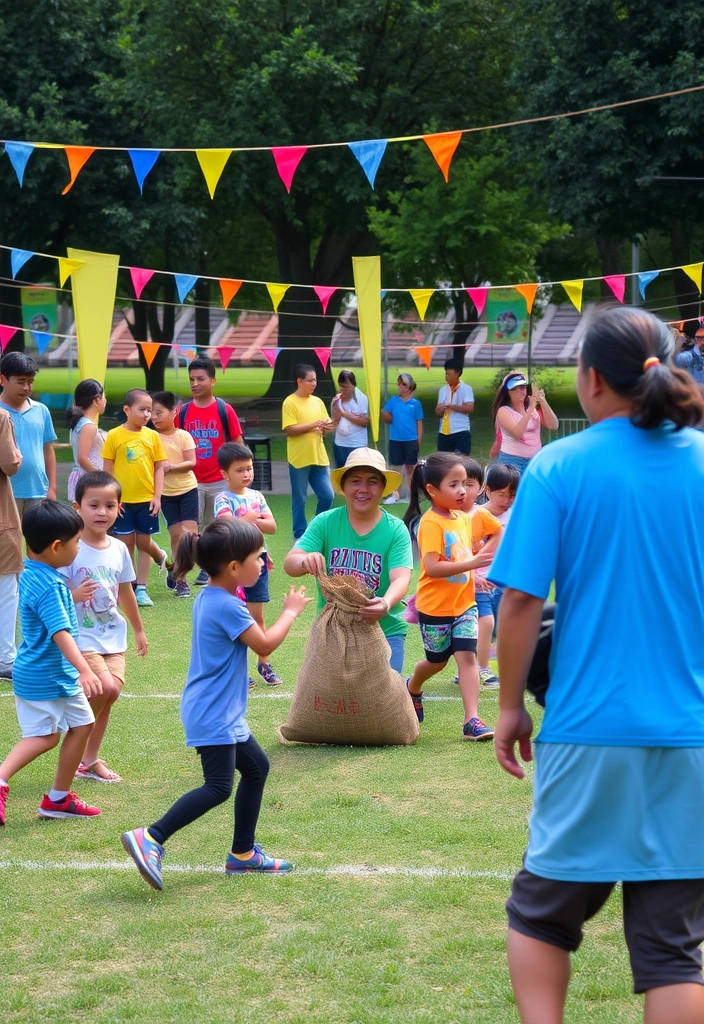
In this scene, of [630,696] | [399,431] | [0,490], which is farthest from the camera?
[399,431]

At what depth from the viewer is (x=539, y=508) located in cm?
262

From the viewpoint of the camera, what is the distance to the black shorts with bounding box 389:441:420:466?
1766 cm

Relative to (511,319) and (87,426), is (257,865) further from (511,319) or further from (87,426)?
(511,319)

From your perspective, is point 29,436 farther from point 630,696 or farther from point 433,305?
point 433,305

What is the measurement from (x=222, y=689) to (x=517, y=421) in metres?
7.06

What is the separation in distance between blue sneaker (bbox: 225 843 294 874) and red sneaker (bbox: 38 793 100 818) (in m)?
0.98

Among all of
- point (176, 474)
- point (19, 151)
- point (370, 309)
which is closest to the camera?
point (176, 474)

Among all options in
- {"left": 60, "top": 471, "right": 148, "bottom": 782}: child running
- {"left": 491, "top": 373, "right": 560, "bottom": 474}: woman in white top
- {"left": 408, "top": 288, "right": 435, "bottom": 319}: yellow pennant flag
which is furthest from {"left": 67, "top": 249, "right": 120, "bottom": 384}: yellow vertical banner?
{"left": 60, "top": 471, "right": 148, "bottom": 782}: child running

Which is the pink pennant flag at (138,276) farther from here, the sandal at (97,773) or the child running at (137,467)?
the sandal at (97,773)

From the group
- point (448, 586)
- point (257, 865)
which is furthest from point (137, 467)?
point (257, 865)

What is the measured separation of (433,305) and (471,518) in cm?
2427

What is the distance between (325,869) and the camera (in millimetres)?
4480

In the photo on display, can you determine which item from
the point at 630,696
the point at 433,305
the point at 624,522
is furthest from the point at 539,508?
→ the point at 433,305

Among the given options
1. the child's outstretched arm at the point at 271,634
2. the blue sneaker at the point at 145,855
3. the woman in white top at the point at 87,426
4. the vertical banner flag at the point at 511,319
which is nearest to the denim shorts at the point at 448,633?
the child's outstretched arm at the point at 271,634
